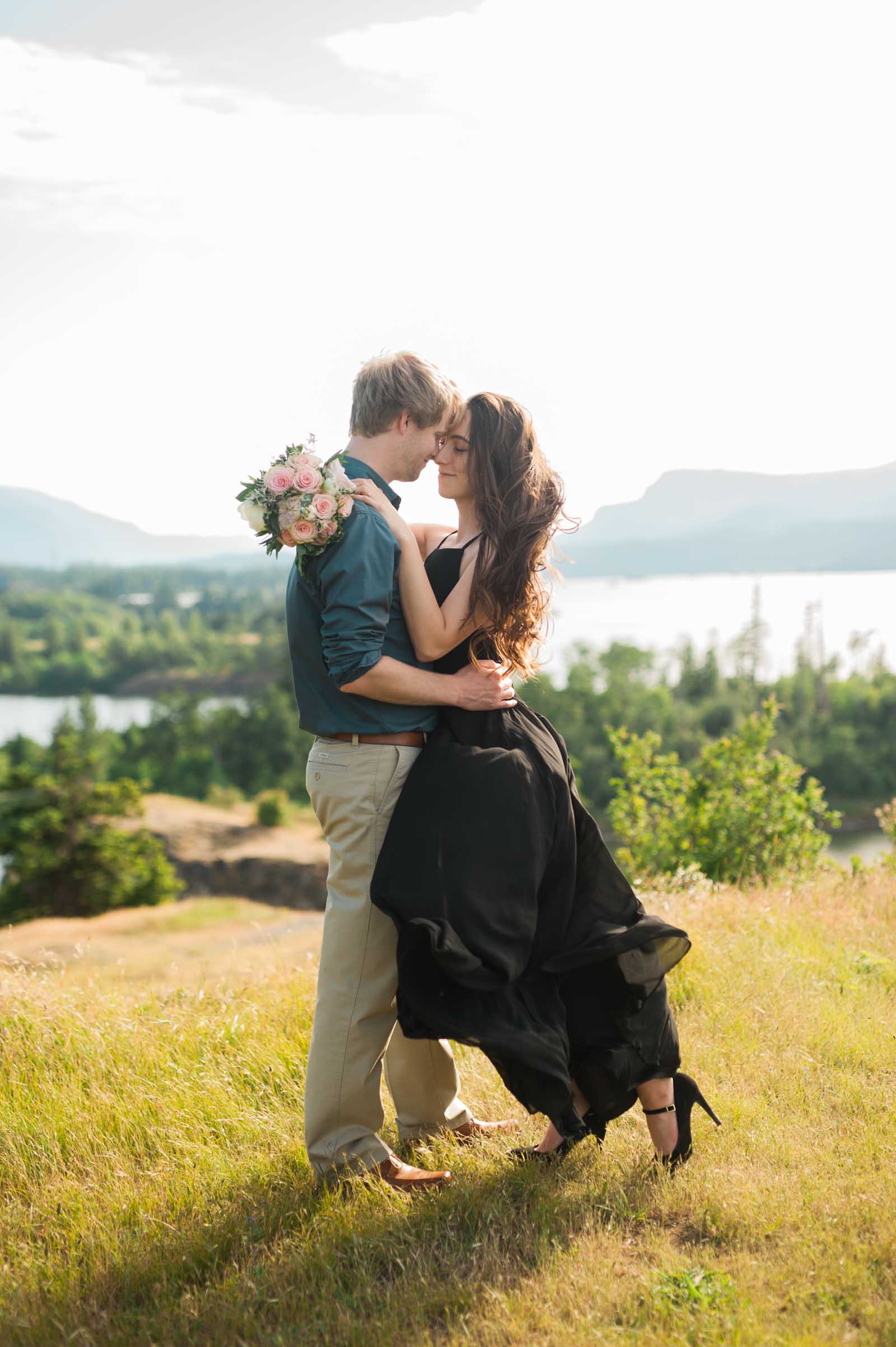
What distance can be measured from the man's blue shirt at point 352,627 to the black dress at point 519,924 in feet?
0.58

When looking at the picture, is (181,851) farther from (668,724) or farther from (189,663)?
(189,663)

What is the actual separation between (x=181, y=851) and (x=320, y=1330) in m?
55.3

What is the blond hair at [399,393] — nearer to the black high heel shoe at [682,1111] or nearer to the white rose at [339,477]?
the white rose at [339,477]

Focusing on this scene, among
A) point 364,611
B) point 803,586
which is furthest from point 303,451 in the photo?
point 803,586

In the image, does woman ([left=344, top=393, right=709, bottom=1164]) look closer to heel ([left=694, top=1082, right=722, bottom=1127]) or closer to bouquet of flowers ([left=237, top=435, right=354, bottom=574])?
heel ([left=694, top=1082, right=722, bottom=1127])

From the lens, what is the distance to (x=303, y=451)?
3.10 metres

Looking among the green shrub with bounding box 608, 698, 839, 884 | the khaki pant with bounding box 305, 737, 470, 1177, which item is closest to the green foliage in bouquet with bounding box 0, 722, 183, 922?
the green shrub with bounding box 608, 698, 839, 884

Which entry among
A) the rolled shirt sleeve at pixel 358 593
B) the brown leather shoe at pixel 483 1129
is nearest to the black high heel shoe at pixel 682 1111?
the brown leather shoe at pixel 483 1129

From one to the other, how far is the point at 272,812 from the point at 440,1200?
56654mm

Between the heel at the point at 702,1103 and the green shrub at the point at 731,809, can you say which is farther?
the green shrub at the point at 731,809

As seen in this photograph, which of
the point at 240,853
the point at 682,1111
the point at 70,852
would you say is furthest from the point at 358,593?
the point at 240,853

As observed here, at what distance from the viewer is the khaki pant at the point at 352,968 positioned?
3.26 m

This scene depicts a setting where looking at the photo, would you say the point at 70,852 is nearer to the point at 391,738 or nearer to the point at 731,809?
the point at 731,809

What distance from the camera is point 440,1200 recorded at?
3.18 metres
